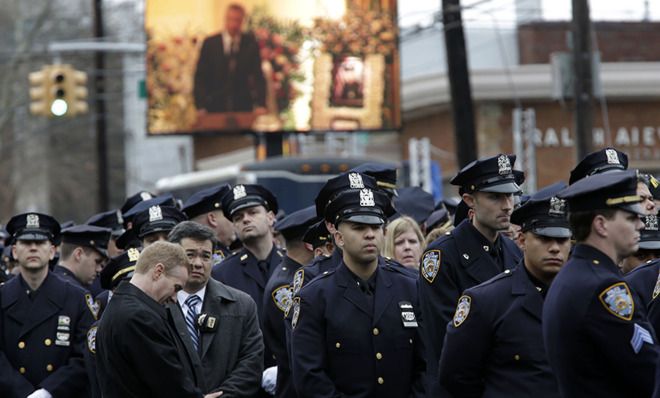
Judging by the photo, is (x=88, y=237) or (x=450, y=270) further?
Answer: (x=88, y=237)

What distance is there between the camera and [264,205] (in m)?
11.5

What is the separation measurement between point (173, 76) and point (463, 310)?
2306cm

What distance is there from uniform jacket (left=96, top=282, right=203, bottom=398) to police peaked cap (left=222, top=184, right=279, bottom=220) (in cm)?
340

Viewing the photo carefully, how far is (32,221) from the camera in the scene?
38.1 feet

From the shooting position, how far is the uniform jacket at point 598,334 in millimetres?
6328

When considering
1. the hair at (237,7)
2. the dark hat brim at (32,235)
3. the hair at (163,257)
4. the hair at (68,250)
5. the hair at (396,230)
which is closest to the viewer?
the hair at (163,257)

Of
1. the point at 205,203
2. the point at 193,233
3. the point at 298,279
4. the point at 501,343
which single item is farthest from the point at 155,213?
the point at 501,343

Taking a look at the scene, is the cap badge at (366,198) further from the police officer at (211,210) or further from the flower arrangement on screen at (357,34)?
the flower arrangement on screen at (357,34)

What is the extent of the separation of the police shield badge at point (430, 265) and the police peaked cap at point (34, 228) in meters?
3.88

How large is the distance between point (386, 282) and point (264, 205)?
3.14 m

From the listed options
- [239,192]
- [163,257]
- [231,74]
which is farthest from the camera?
[231,74]

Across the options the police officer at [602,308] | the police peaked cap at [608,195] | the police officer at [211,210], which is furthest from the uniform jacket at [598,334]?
the police officer at [211,210]

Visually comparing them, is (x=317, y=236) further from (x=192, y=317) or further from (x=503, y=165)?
(x=503, y=165)

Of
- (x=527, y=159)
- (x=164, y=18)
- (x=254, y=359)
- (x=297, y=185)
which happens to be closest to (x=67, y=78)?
(x=164, y=18)
